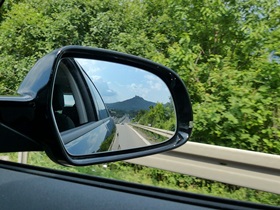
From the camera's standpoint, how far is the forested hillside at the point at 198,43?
446 cm

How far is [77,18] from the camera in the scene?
696 cm

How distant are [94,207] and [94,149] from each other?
22.4 inches

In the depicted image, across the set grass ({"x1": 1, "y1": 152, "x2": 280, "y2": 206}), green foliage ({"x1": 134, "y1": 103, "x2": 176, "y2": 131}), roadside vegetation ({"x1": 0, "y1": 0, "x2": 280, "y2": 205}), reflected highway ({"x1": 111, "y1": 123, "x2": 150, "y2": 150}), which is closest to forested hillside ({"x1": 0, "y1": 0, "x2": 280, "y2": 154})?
roadside vegetation ({"x1": 0, "y1": 0, "x2": 280, "y2": 205})

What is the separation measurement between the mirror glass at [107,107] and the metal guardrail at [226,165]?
152 cm

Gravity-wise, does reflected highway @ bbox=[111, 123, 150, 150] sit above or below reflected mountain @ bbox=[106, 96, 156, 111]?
below

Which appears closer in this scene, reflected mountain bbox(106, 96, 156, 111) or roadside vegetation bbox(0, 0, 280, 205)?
reflected mountain bbox(106, 96, 156, 111)

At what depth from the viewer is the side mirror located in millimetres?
1002

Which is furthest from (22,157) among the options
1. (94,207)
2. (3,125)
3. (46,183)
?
(3,125)

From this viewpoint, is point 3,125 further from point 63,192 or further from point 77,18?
point 77,18

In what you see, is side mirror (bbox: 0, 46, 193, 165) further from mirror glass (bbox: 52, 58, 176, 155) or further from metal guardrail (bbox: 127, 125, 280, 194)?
metal guardrail (bbox: 127, 125, 280, 194)

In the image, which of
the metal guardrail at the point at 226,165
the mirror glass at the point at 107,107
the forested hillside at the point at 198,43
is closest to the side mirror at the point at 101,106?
the mirror glass at the point at 107,107

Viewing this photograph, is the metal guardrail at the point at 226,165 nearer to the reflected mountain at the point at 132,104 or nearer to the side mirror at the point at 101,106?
the side mirror at the point at 101,106

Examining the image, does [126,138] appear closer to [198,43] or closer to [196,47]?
[196,47]

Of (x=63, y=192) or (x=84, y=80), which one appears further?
(x=63, y=192)
